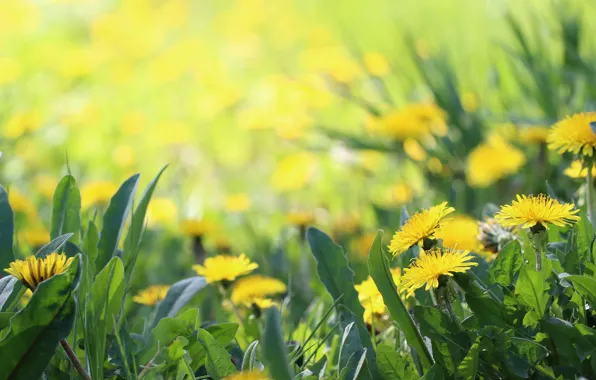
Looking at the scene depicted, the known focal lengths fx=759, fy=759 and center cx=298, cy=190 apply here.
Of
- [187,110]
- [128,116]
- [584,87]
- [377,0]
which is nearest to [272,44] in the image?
[377,0]

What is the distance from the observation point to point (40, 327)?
103 cm

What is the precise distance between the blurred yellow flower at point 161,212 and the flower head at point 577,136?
1813 millimetres

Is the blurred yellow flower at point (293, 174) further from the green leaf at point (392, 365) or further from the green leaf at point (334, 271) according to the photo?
the green leaf at point (392, 365)

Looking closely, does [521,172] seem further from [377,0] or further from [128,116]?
[377,0]

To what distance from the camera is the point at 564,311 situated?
3.87 ft

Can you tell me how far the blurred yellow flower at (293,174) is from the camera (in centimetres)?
326

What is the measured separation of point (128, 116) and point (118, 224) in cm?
291

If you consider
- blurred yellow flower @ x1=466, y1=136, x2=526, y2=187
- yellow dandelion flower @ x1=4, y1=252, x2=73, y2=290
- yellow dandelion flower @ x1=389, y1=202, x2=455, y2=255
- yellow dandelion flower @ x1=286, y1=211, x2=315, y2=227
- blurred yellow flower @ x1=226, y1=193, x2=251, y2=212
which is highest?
yellow dandelion flower @ x1=4, y1=252, x2=73, y2=290

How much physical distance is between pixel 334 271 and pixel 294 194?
218cm

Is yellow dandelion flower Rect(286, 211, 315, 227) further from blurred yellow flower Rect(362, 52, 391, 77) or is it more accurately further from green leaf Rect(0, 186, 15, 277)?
blurred yellow flower Rect(362, 52, 391, 77)

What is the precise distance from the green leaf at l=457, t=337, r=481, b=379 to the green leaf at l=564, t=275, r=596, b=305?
0.49 ft

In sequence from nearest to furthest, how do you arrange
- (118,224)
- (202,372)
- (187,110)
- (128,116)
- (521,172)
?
1. (202,372)
2. (118,224)
3. (521,172)
4. (128,116)
5. (187,110)

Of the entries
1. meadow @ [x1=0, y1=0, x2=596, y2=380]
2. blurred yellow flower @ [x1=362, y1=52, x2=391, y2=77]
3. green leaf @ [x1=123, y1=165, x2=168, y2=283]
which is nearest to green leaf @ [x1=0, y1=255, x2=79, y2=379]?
meadow @ [x1=0, y1=0, x2=596, y2=380]

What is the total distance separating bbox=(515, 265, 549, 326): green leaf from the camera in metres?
1.06
